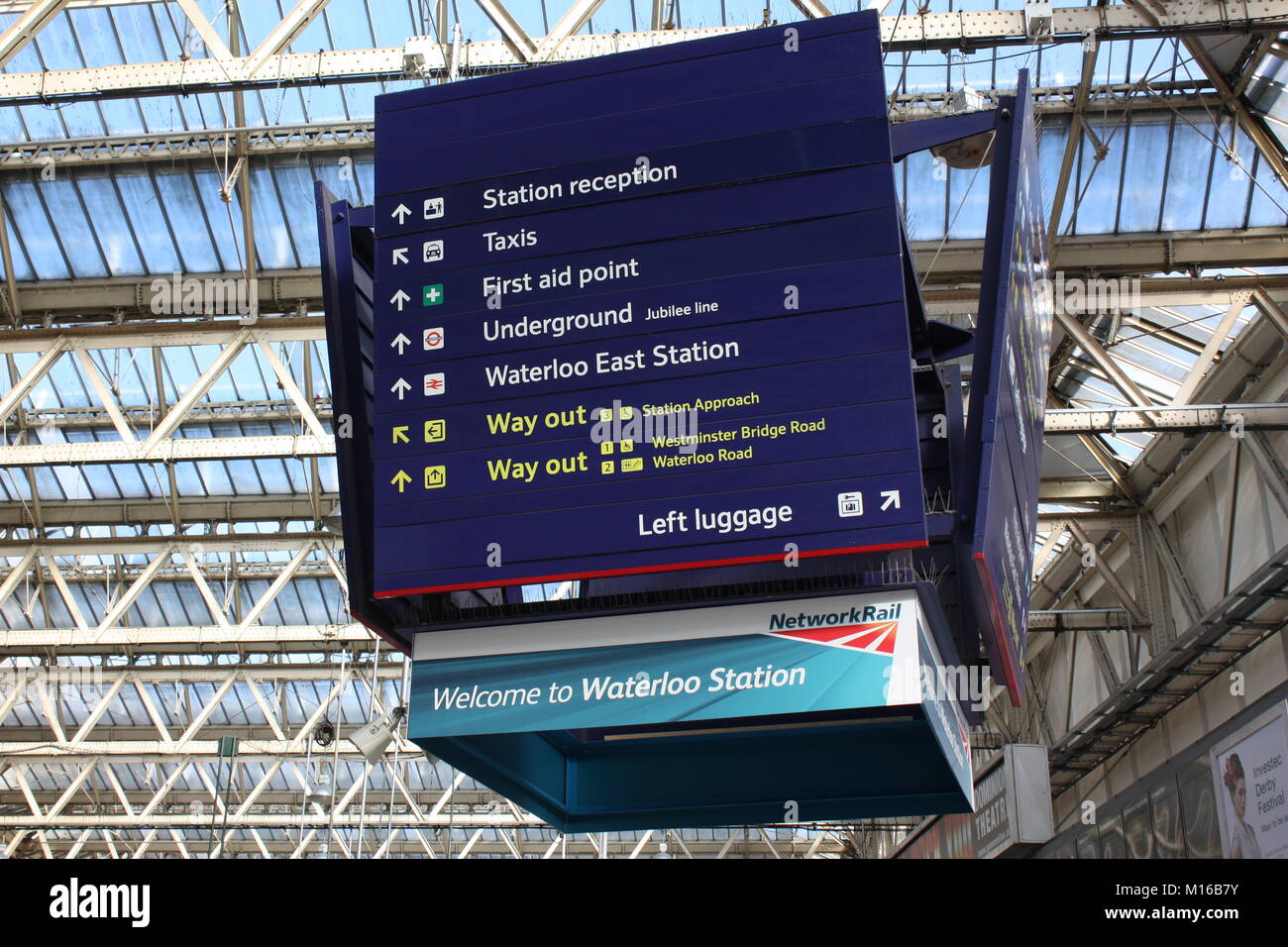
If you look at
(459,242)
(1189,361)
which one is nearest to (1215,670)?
(1189,361)

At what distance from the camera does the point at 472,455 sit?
7391 millimetres

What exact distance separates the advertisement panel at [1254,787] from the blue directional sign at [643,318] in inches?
428

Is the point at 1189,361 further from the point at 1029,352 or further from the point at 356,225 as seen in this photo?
the point at 356,225

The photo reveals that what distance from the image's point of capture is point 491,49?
13.2 meters

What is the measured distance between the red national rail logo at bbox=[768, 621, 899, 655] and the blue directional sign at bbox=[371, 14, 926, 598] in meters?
0.45

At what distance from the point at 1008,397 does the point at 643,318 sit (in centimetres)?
229

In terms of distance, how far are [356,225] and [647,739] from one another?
151 inches

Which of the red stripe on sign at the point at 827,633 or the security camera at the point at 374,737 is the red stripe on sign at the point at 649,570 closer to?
A: the red stripe on sign at the point at 827,633

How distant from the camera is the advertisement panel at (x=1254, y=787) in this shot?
15523mm

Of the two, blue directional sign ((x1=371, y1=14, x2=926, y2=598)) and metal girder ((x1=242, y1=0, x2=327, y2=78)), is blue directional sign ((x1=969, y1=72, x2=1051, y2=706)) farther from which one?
metal girder ((x1=242, y1=0, x2=327, y2=78))

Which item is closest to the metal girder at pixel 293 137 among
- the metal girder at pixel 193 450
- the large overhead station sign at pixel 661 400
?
the metal girder at pixel 193 450

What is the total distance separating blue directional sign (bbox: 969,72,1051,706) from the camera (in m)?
7.57

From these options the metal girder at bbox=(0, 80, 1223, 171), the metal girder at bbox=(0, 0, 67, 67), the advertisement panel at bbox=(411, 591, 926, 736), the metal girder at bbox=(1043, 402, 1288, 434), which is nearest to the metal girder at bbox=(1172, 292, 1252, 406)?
the metal girder at bbox=(1043, 402, 1288, 434)

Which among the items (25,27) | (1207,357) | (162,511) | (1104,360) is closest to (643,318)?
(25,27)
